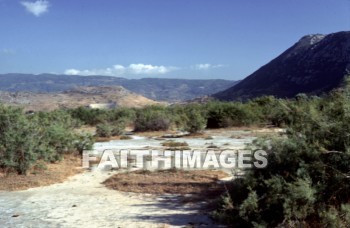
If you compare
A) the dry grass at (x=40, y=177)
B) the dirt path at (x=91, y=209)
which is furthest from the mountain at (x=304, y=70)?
the dirt path at (x=91, y=209)

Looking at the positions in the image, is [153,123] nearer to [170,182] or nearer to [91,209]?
[170,182]

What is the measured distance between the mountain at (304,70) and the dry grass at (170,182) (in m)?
65.8

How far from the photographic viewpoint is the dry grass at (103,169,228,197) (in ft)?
35.3

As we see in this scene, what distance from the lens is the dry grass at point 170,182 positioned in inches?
424

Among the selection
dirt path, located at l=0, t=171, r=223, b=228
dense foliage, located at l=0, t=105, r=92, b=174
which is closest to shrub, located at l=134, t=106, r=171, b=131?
dense foliage, located at l=0, t=105, r=92, b=174

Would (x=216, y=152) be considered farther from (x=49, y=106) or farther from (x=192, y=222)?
(x=49, y=106)

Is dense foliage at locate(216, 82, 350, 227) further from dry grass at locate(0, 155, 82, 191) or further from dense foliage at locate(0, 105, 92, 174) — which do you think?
dense foliage at locate(0, 105, 92, 174)

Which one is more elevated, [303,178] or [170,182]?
[303,178]

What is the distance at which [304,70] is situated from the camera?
94625 mm

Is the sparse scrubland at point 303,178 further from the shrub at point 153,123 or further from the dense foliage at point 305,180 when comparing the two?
the shrub at point 153,123

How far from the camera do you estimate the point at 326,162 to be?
24.1ft

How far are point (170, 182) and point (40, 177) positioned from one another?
4.09m

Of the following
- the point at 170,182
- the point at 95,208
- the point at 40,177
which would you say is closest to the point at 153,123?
the point at 40,177

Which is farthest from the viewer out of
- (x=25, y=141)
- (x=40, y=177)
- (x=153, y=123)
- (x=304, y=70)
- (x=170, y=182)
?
(x=304, y=70)
